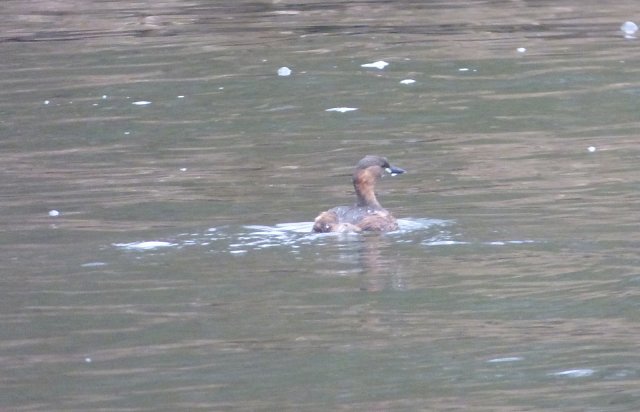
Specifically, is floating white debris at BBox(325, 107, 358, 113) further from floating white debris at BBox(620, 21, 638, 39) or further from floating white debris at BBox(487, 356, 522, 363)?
floating white debris at BBox(487, 356, 522, 363)

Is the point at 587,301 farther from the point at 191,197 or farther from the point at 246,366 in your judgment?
the point at 191,197

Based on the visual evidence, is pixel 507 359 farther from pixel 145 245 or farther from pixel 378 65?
pixel 378 65

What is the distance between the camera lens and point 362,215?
1112 cm

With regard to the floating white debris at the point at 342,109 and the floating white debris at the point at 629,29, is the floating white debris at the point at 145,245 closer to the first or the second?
the floating white debris at the point at 342,109

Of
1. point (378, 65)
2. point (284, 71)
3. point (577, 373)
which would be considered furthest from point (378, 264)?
point (378, 65)

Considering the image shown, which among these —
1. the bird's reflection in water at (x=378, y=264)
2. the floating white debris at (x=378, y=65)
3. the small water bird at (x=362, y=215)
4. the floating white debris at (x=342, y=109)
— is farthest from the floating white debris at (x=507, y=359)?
the floating white debris at (x=378, y=65)


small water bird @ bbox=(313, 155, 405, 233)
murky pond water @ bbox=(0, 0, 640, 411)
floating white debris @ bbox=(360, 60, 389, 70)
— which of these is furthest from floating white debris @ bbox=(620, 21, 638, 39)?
small water bird @ bbox=(313, 155, 405, 233)

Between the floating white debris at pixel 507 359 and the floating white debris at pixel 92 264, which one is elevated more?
the floating white debris at pixel 507 359

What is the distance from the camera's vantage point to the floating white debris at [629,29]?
2188 cm

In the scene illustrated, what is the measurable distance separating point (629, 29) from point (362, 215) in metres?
12.2

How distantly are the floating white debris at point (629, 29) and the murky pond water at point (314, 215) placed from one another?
1.06ft

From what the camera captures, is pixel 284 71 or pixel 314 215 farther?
pixel 284 71

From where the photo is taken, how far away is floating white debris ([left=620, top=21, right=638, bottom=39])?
2188 cm

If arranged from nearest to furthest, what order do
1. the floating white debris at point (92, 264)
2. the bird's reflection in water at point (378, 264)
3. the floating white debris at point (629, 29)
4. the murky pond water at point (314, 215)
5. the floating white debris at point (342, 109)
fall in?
the murky pond water at point (314, 215), the bird's reflection in water at point (378, 264), the floating white debris at point (92, 264), the floating white debris at point (342, 109), the floating white debris at point (629, 29)
